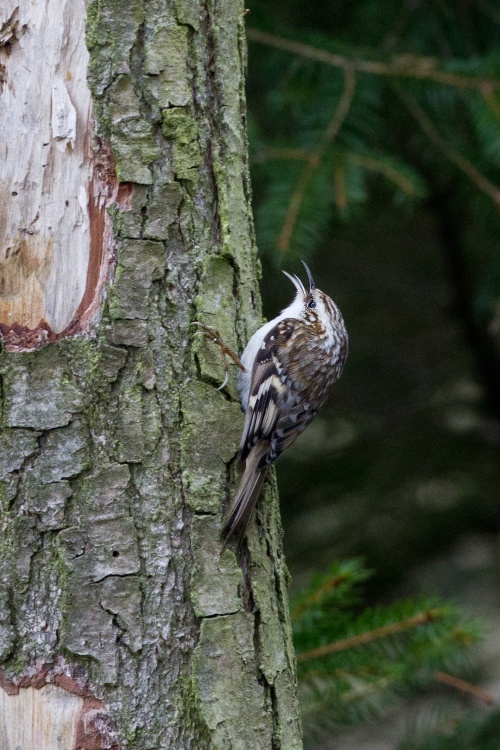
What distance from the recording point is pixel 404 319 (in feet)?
12.1

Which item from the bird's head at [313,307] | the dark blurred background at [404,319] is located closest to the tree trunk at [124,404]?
the bird's head at [313,307]

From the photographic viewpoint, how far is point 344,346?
2.65 metres

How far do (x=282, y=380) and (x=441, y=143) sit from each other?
1167 millimetres

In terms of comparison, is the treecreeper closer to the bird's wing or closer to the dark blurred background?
the bird's wing

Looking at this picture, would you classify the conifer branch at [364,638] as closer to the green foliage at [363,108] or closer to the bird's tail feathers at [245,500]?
the bird's tail feathers at [245,500]

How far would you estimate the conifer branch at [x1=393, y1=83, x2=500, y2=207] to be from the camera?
2.90 m

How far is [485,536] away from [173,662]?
2.63 m

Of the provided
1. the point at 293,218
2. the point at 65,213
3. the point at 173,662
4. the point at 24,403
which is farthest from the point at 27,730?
the point at 293,218

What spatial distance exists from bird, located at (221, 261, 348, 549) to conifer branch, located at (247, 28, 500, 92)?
2.45ft

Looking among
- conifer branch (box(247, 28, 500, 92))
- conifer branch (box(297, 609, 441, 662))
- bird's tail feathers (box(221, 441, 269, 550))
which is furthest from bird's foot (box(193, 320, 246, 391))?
conifer branch (box(247, 28, 500, 92))

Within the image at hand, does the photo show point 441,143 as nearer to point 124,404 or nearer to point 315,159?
Result: point 315,159

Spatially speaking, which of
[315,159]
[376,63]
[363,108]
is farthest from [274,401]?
[376,63]

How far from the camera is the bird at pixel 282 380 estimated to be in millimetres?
1729

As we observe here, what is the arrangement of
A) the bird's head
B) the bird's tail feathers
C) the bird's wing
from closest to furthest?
the bird's tail feathers → the bird's wing → the bird's head
